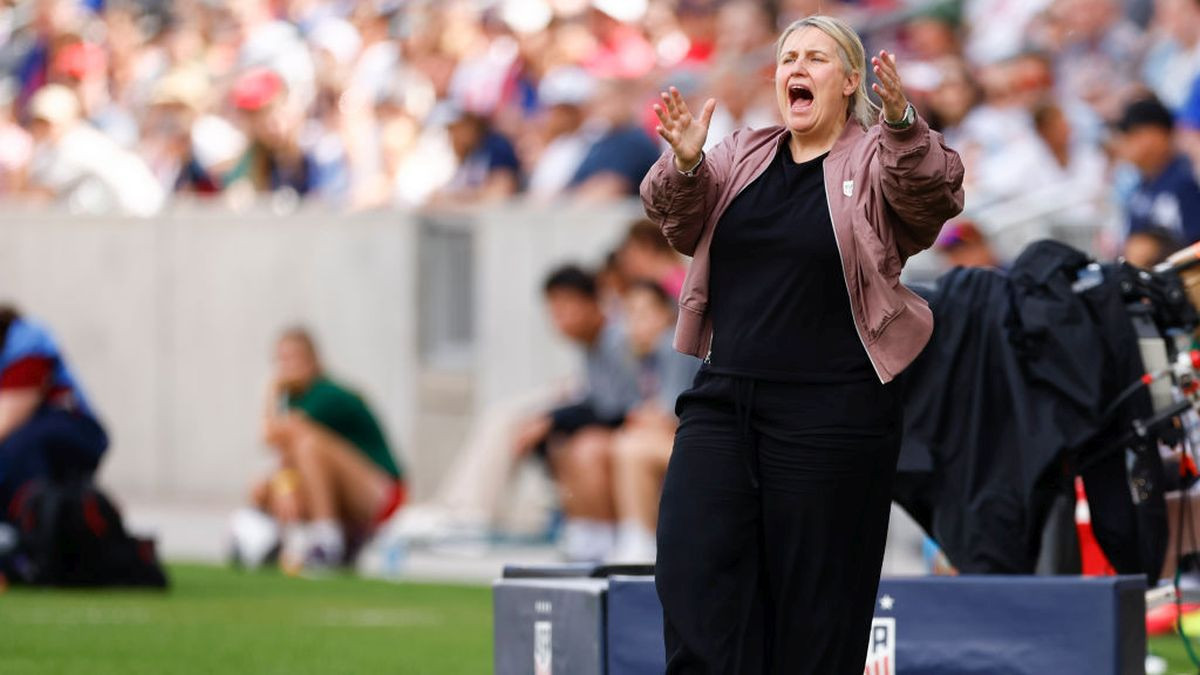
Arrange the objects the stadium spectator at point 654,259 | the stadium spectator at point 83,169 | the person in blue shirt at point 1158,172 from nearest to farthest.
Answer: the person in blue shirt at point 1158,172 → the stadium spectator at point 654,259 → the stadium spectator at point 83,169

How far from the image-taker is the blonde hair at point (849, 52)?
604 cm

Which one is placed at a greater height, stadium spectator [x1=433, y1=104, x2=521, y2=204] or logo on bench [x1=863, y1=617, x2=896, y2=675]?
stadium spectator [x1=433, y1=104, x2=521, y2=204]

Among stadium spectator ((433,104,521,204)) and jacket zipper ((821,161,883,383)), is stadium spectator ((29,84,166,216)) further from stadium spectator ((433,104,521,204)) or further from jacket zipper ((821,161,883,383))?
jacket zipper ((821,161,883,383))

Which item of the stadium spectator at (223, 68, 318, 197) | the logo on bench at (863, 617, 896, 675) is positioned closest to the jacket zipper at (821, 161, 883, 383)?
the logo on bench at (863, 617, 896, 675)

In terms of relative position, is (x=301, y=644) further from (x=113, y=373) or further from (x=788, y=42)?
(x=113, y=373)

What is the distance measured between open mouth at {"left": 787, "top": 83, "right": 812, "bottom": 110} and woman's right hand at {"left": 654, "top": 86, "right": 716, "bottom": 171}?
0.24 metres

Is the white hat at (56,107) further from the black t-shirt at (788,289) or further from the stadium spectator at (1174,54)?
the black t-shirt at (788,289)

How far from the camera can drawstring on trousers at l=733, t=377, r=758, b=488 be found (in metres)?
5.98

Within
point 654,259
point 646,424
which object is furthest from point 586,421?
point 654,259

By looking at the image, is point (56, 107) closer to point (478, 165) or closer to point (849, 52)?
point (478, 165)

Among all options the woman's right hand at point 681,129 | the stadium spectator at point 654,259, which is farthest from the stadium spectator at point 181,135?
the woman's right hand at point 681,129

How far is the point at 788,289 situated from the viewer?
5953mm

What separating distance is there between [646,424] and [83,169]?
843cm

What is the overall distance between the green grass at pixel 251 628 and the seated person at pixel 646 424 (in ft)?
2.88
